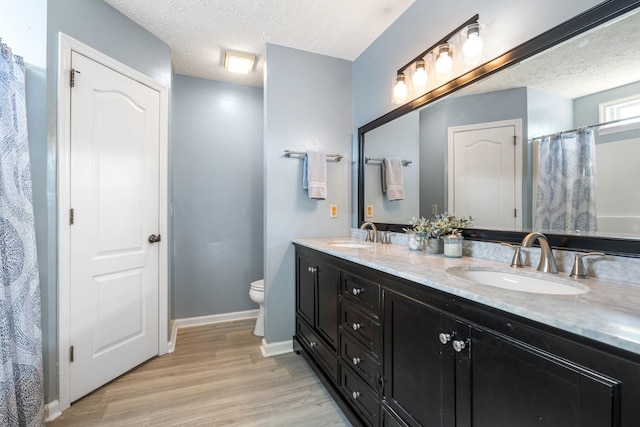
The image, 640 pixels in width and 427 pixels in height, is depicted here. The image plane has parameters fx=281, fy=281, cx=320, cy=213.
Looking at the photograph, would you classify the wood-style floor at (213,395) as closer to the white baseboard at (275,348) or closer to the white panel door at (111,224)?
the white baseboard at (275,348)

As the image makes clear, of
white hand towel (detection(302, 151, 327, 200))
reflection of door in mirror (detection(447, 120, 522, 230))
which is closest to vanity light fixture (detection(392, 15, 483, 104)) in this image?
reflection of door in mirror (detection(447, 120, 522, 230))

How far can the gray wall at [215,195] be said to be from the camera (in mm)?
2828

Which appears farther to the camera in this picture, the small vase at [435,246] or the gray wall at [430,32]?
the small vase at [435,246]

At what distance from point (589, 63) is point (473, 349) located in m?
1.15

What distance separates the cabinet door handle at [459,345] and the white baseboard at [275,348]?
176cm

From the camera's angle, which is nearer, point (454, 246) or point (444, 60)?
point (454, 246)

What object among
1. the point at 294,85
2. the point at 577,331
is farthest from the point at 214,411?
the point at 294,85

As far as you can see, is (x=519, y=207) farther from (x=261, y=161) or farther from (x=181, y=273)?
(x=181, y=273)

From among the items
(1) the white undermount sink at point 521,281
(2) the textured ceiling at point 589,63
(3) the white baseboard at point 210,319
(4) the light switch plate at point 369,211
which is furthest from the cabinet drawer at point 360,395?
(3) the white baseboard at point 210,319

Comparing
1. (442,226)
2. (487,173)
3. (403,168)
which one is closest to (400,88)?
(403,168)

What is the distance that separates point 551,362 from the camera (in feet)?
2.17

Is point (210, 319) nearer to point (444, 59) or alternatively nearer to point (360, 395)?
point (360, 395)

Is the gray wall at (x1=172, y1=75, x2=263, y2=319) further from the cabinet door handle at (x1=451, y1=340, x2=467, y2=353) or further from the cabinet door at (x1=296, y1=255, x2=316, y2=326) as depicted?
the cabinet door handle at (x1=451, y1=340, x2=467, y2=353)

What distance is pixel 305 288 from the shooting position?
7.07 feet
